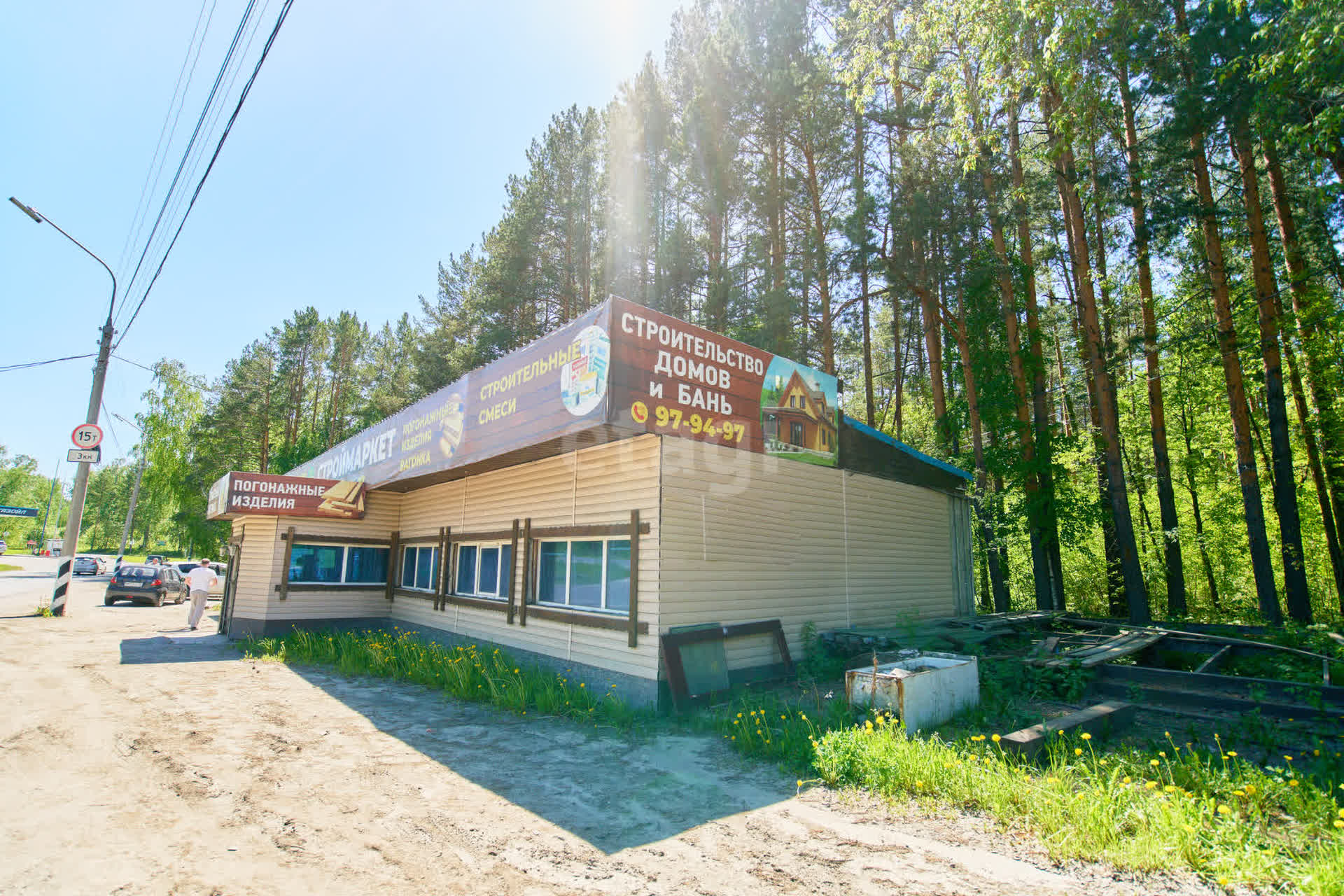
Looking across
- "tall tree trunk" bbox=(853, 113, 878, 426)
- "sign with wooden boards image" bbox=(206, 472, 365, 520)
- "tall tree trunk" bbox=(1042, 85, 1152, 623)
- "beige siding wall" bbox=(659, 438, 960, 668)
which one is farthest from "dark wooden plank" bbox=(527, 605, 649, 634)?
"tall tree trunk" bbox=(853, 113, 878, 426)

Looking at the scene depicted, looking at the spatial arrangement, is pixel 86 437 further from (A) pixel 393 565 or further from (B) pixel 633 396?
(B) pixel 633 396

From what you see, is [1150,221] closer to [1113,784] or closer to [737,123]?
[737,123]

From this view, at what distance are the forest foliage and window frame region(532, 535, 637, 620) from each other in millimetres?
9669

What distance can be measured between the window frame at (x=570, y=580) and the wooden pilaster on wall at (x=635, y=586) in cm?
4

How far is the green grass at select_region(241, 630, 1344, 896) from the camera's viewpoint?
3.81 metres

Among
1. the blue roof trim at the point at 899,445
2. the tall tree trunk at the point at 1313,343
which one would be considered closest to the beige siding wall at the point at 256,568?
the blue roof trim at the point at 899,445

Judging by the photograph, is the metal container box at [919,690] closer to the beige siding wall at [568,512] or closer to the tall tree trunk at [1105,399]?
the beige siding wall at [568,512]

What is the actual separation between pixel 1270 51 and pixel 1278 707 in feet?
31.0

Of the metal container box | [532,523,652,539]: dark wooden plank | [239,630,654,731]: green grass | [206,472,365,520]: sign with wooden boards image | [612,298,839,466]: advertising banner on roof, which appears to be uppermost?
[612,298,839,466]: advertising banner on roof

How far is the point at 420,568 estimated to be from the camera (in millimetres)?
14938

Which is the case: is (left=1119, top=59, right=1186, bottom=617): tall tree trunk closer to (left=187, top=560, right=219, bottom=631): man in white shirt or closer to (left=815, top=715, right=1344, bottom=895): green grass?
(left=815, top=715, right=1344, bottom=895): green grass

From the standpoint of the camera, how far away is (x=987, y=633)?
10.8m

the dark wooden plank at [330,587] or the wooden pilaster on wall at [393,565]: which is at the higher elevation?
the wooden pilaster on wall at [393,565]

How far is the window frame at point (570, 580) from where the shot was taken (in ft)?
28.9
